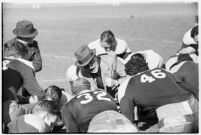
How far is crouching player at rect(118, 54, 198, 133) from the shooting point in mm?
5488

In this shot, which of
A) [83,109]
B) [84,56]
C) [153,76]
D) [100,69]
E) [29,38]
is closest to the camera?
[83,109]

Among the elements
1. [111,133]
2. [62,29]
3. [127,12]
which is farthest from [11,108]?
[127,12]

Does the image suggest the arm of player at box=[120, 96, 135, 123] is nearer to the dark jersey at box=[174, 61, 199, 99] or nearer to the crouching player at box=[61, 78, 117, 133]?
the crouching player at box=[61, 78, 117, 133]

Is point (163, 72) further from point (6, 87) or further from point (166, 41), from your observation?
point (166, 41)

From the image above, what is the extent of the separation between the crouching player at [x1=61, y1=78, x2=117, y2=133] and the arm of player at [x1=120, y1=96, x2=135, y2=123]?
0.12 meters

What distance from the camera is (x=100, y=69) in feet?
22.3

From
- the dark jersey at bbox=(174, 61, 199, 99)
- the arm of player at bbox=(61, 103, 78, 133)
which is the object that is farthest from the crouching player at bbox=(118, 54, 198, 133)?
the arm of player at bbox=(61, 103, 78, 133)

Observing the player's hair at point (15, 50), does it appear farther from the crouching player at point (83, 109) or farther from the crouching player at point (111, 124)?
the crouching player at point (111, 124)

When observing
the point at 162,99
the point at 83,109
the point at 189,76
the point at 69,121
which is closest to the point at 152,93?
the point at 162,99

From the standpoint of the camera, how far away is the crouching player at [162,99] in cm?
549

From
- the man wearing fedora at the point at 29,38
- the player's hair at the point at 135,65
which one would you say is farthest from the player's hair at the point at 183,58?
the man wearing fedora at the point at 29,38

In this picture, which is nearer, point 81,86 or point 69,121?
point 69,121

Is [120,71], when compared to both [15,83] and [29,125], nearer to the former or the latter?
[15,83]

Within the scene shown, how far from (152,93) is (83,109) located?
835mm
